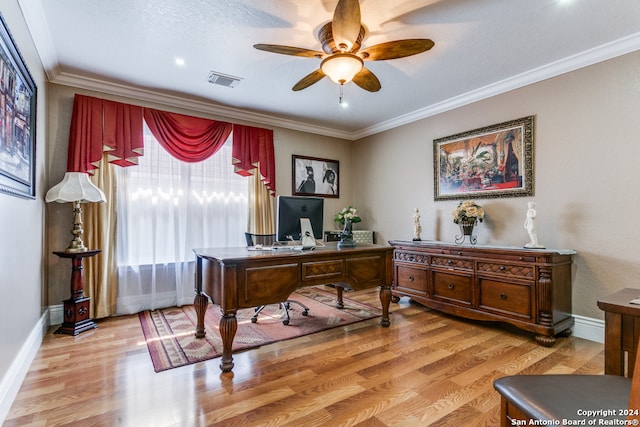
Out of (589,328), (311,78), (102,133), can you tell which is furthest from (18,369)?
(589,328)

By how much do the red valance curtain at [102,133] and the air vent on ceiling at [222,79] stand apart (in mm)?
1000

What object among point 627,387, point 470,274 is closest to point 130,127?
point 470,274

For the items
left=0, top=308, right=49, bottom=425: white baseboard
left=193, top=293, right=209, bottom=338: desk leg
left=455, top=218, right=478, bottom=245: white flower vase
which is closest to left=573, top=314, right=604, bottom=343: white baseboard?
left=455, top=218, right=478, bottom=245: white flower vase

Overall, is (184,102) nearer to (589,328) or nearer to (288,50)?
(288,50)

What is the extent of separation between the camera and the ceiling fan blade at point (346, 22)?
1.73 m

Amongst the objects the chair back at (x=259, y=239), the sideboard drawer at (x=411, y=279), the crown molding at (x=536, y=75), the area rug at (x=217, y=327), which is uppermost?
the crown molding at (x=536, y=75)

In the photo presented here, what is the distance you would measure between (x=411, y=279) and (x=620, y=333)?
2.38 m

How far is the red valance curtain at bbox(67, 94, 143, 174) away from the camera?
10.3 ft

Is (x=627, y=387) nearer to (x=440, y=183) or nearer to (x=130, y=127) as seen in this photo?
(x=440, y=183)

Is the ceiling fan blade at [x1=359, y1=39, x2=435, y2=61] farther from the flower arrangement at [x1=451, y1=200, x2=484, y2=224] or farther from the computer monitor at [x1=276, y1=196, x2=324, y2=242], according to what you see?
the flower arrangement at [x1=451, y1=200, x2=484, y2=224]

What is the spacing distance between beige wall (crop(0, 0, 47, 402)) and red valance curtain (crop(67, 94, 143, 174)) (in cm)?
27

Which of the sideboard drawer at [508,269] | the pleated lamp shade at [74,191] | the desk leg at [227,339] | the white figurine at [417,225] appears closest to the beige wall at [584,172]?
the white figurine at [417,225]

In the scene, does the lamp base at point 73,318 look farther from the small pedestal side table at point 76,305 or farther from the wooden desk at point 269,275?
the wooden desk at point 269,275

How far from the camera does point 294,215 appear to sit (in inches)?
108
